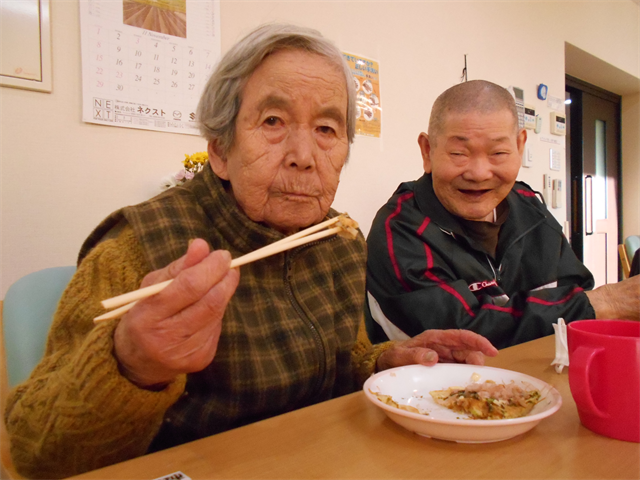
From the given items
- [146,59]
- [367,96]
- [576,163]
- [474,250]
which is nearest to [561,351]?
[474,250]

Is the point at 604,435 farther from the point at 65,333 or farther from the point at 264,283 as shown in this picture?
the point at 65,333

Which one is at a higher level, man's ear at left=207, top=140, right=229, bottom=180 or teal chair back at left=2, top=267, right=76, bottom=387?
man's ear at left=207, top=140, right=229, bottom=180

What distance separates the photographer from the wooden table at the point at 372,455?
50 centimetres

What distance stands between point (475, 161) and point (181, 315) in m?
1.24

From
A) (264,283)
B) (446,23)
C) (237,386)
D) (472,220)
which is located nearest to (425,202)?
(472,220)

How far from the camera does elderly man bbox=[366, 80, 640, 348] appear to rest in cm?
128

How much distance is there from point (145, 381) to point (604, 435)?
23.8 inches

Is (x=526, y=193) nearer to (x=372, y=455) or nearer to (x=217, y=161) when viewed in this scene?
(x=217, y=161)

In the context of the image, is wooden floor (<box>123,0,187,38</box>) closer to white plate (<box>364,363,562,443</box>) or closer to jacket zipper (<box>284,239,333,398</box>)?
jacket zipper (<box>284,239,333,398</box>)

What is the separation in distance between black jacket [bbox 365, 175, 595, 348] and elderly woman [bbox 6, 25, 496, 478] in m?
0.33

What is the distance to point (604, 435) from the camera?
23.0 inches

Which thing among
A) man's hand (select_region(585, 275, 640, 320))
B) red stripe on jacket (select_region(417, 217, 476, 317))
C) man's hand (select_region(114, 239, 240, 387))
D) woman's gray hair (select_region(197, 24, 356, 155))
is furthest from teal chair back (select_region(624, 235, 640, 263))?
man's hand (select_region(114, 239, 240, 387))

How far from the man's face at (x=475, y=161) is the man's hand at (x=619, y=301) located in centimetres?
42

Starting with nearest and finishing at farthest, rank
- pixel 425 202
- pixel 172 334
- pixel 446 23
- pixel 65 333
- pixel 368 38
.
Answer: pixel 172 334 < pixel 65 333 < pixel 425 202 < pixel 368 38 < pixel 446 23
